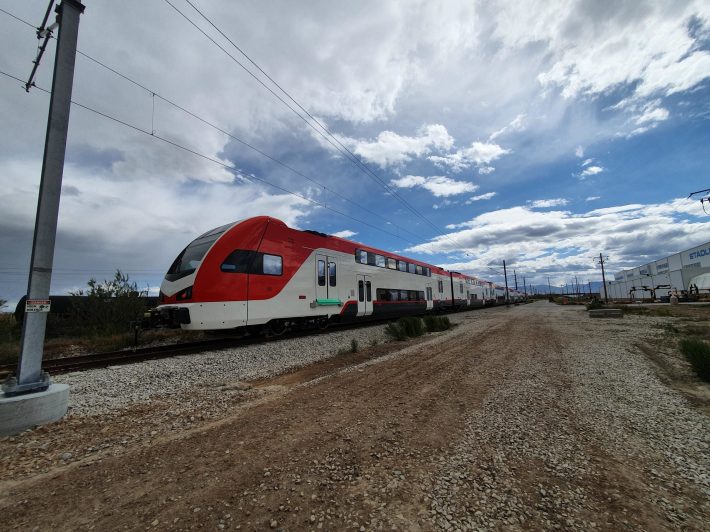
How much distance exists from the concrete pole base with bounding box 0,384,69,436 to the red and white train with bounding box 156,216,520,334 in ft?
14.9

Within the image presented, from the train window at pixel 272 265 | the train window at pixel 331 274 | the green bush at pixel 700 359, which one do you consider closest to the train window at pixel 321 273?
the train window at pixel 331 274

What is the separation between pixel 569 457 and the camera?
300 cm

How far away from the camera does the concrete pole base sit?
11.6 ft

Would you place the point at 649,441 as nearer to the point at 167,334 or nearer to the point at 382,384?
the point at 382,384

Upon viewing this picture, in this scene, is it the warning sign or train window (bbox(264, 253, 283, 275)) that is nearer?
the warning sign

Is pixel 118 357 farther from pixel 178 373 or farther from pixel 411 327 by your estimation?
pixel 411 327

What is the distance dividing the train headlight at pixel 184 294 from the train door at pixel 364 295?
8.03 m

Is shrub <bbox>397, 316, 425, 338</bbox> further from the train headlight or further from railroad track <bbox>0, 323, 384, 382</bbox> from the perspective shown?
the train headlight

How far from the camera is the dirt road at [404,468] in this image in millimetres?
2236

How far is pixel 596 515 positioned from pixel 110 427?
4953 millimetres

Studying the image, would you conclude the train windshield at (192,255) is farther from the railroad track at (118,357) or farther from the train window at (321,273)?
the train window at (321,273)

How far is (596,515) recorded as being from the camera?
2.23 meters

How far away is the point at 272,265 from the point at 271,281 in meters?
0.53

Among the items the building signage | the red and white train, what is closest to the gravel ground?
the red and white train
